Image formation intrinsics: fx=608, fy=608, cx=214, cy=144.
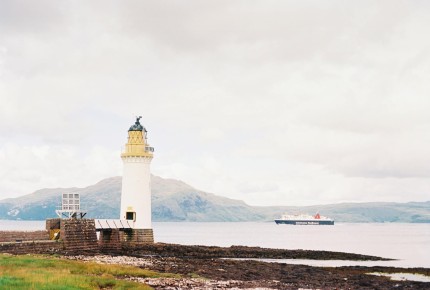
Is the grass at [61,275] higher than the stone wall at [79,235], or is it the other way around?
the stone wall at [79,235]

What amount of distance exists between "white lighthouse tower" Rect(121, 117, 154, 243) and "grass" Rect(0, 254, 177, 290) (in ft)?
101

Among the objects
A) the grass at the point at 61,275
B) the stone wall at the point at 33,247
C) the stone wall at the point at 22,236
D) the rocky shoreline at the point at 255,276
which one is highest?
the stone wall at the point at 22,236

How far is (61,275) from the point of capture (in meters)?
36.1

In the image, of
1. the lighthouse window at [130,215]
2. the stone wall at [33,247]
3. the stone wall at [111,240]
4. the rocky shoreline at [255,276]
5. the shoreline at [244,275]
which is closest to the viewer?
the rocky shoreline at [255,276]

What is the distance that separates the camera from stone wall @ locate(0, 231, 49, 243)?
60781mm

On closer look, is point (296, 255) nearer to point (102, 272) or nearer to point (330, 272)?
point (330, 272)

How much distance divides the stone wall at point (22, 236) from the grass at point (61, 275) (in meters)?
15.7

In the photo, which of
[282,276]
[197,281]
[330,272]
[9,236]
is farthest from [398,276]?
[9,236]

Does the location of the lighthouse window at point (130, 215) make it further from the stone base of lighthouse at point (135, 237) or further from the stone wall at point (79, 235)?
the stone wall at point (79, 235)

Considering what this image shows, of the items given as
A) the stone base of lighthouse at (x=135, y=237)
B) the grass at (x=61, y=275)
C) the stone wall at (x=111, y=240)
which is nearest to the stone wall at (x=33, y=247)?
the stone wall at (x=111, y=240)

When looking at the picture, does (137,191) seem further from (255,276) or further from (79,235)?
(255,276)

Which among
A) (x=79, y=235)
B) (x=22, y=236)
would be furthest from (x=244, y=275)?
(x=22, y=236)

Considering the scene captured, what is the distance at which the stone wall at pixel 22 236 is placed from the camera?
199 feet

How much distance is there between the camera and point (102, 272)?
135ft
